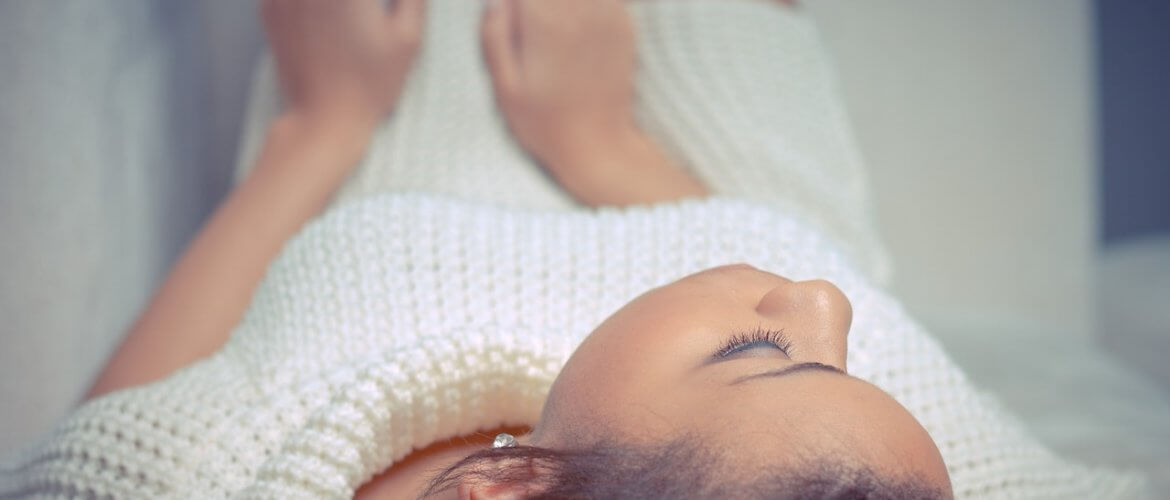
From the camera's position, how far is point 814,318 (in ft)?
1.58

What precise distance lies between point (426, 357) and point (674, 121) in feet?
1.75

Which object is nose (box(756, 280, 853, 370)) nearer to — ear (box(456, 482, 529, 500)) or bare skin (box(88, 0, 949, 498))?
bare skin (box(88, 0, 949, 498))

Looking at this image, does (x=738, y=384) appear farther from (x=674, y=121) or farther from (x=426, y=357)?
(x=674, y=121)

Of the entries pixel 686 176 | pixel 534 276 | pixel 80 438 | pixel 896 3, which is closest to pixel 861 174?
pixel 686 176

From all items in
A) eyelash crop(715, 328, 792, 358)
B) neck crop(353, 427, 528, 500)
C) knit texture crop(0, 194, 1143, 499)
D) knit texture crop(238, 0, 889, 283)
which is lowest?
neck crop(353, 427, 528, 500)

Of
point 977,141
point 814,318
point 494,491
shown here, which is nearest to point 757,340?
point 814,318

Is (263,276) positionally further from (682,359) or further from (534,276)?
(682,359)

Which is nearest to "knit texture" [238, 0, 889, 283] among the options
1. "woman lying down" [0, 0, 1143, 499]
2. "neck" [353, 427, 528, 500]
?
"woman lying down" [0, 0, 1143, 499]

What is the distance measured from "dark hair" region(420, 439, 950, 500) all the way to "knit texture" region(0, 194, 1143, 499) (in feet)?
0.52

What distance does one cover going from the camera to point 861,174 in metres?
1.10

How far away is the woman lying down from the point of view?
1.41 ft

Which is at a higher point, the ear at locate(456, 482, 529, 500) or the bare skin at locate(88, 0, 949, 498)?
the bare skin at locate(88, 0, 949, 498)

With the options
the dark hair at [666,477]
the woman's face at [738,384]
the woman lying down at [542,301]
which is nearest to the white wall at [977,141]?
the woman lying down at [542,301]

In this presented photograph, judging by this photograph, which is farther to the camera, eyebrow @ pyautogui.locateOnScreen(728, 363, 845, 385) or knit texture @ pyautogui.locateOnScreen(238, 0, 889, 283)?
knit texture @ pyautogui.locateOnScreen(238, 0, 889, 283)
